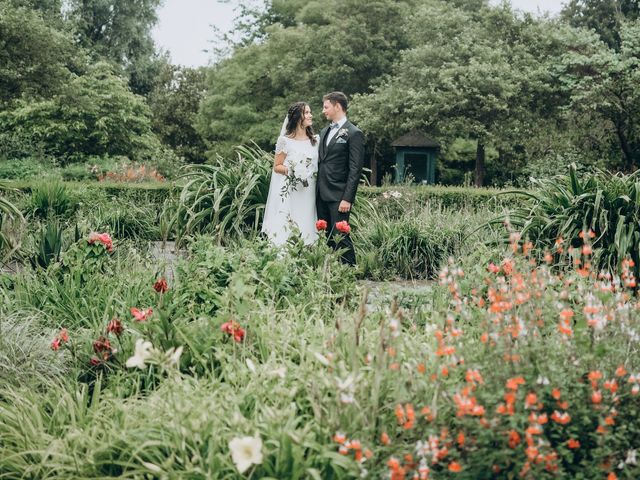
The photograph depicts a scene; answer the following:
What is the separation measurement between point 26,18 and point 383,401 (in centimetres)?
1940

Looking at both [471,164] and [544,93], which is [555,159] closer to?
[544,93]

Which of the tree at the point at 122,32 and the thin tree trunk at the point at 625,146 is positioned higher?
the tree at the point at 122,32

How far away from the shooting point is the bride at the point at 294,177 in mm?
7129

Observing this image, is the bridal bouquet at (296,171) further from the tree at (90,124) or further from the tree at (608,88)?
the tree at (90,124)

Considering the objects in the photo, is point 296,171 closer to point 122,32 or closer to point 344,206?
point 344,206

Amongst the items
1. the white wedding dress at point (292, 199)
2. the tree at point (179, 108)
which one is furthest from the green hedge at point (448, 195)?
A: the tree at point (179, 108)

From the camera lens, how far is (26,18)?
64.2 ft

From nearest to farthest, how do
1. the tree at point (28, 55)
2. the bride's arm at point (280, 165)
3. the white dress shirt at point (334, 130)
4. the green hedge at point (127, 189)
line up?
1. the white dress shirt at point (334, 130)
2. the bride's arm at point (280, 165)
3. the green hedge at point (127, 189)
4. the tree at point (28, 55)

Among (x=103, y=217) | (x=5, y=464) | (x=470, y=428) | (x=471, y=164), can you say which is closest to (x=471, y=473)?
(x=470, y=428)

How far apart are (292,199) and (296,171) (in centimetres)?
27

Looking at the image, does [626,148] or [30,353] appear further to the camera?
[626,148]

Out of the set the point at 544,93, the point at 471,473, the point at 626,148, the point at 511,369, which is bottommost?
the point at 471,473

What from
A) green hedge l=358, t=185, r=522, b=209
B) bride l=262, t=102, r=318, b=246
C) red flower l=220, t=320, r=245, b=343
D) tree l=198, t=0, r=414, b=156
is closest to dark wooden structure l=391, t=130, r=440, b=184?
tree l=198, t=0, r=414, b=156

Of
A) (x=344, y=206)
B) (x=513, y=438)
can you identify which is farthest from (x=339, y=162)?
(x=513, y=438)
